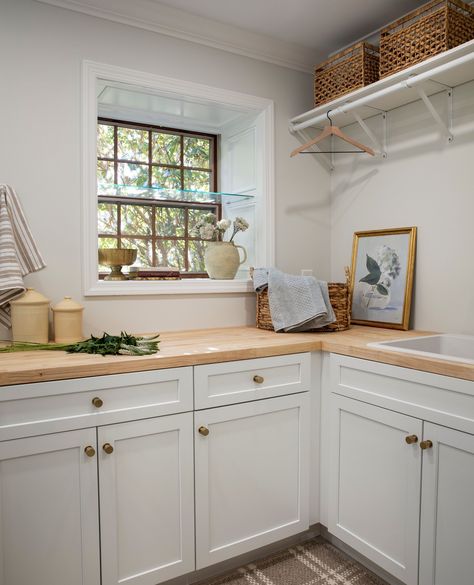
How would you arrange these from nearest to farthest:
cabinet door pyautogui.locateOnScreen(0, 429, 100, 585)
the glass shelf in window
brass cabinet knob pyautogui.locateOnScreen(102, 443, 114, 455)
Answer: cabinet door pyautogui.locateOnScreen(0, 429, 100, 585), brass cabinet knob pyautogui.locateOnScreen(102, 443, 114, 455), the glass shelf in window

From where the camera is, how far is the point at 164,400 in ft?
5.39

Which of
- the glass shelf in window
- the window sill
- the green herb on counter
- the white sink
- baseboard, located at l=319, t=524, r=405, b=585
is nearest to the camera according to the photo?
the green herb on counter

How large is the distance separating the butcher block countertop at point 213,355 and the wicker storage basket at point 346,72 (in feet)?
4.05

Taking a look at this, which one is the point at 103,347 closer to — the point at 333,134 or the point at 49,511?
the point at 49,511

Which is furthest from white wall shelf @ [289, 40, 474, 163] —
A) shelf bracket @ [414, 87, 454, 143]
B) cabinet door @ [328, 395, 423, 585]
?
cabinet door @ [328, 395, 423, 585]

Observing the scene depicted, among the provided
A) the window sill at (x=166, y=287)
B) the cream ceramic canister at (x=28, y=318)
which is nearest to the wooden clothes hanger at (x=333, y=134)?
the window sill at (x=166, y=287)

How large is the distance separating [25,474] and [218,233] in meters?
1.55

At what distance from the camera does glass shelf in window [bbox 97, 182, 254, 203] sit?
2414 mm

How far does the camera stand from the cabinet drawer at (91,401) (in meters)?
1.41

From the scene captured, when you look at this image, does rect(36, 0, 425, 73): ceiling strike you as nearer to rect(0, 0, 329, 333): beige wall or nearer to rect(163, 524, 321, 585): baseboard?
rect(0, 0, 329, 333): beige wall

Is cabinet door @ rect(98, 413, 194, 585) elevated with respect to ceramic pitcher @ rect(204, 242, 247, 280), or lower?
lower

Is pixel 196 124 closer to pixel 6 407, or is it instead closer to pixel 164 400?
pixel 164 400

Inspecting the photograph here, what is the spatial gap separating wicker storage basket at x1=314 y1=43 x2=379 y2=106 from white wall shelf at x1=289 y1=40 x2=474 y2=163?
3.3 inches

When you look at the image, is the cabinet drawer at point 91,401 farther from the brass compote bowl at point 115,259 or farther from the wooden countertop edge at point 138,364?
the brass compote bowl at point 115,259
